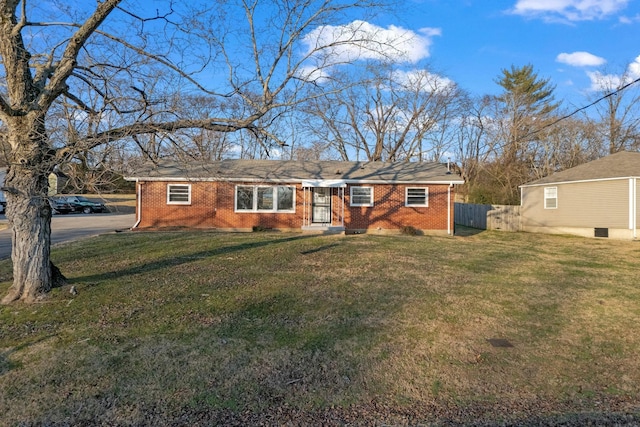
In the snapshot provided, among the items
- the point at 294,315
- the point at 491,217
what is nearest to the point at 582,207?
the point at 491,217

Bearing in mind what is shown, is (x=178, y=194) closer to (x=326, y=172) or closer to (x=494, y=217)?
(x=326, y=172)

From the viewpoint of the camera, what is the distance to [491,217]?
901 inches

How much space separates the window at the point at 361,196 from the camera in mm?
17531

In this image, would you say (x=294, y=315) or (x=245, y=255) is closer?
(x=294, y=315)

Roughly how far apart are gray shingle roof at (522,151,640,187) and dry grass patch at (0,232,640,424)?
40.7 ft

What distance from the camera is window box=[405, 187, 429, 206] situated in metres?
17.5

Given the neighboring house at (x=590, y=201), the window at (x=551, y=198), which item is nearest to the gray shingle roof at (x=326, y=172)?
the window at (x=551, y=198)

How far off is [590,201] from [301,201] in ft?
43.4

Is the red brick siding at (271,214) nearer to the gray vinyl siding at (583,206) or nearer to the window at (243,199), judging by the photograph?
the window at (243,199)

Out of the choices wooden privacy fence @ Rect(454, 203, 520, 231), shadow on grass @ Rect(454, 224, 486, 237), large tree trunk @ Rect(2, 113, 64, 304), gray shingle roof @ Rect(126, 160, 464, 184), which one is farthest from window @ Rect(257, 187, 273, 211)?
wooden privacy fence @ Rect(454, 203, 520, 231)

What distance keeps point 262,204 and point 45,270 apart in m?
12.0

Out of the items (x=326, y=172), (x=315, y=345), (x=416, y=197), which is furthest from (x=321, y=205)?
(x=315, y=345)

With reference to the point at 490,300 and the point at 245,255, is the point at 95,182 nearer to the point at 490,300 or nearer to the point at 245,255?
the point at 245,255

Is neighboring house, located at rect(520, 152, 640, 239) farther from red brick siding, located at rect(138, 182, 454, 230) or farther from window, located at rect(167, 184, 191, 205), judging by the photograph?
window, located at rect(167, 184, 191, 205)
